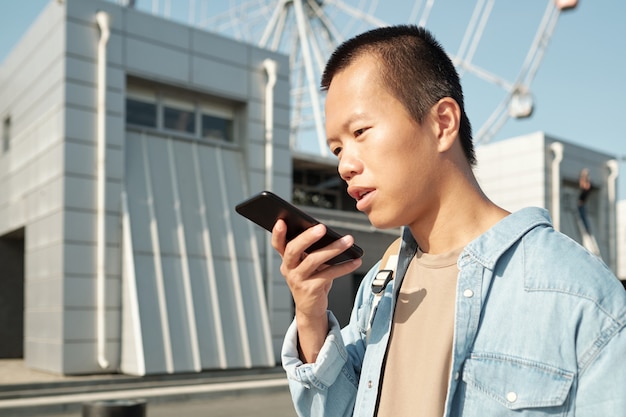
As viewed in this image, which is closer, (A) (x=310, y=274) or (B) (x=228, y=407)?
(A) (x=310, y=274)

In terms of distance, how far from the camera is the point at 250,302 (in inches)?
583

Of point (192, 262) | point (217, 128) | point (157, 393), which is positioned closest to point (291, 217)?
point (157, 393)

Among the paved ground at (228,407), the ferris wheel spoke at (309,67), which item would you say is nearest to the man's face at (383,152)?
the paved ground at (228,407)

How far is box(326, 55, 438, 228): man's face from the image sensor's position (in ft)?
5.11

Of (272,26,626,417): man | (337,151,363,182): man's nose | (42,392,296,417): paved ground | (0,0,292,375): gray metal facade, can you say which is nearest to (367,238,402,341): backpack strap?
(272,26,626,417): man

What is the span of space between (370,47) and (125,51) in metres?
13.2

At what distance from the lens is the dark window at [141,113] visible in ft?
47.4

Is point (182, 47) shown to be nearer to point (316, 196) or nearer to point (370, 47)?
point (316, 196)

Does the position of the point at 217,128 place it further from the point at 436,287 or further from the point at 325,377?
the point at 436,287

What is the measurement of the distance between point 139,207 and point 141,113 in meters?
2.18

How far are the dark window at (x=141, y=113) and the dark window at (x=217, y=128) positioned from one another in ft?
4.02

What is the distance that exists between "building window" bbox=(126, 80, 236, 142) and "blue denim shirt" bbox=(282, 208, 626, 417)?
13711 mm

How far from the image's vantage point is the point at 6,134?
17.0 m

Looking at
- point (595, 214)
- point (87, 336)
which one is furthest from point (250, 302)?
point (595, 214)
